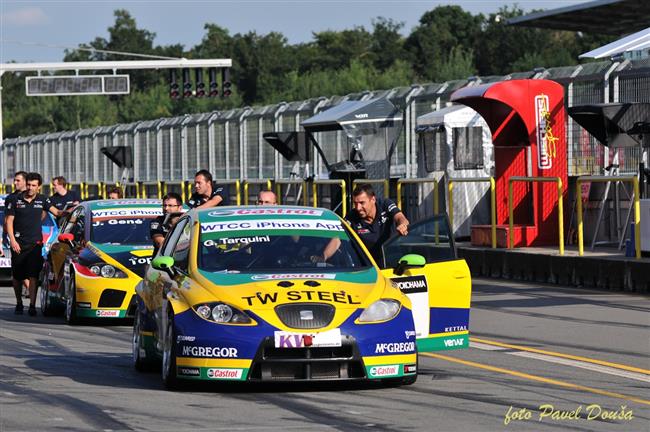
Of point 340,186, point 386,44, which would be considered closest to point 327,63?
point 386,44

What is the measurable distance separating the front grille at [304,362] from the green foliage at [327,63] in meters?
84.3

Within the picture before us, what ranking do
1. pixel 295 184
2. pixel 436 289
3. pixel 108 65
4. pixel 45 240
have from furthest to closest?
1. pixel 108 65
2. pixel 295 184
3. pixel 45 240
4. pixel 436 289

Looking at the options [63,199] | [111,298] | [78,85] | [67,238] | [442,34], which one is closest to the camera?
[111,298]

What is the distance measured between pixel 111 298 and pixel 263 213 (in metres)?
5.26

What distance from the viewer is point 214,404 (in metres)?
9.92

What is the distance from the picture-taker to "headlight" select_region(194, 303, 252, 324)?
10.3 metres

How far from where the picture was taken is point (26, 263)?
1894 cm

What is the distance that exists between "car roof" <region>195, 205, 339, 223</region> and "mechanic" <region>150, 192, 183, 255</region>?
3.98m

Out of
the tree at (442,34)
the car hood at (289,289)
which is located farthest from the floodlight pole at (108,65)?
the tree at (442,34)

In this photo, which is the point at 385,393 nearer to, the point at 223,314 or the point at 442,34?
the point at 223,314

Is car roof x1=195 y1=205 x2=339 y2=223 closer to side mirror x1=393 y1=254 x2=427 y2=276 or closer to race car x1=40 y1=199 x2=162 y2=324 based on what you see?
side mirror x1=393 y1=254 x2=427 y2=276

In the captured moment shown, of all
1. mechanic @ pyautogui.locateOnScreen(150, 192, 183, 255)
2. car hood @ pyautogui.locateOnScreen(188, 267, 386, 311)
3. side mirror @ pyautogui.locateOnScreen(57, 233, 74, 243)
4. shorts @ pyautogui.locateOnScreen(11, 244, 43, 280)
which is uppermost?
mechanic @ pyautogui.locateOnScreen(150, 192, 183, 255)

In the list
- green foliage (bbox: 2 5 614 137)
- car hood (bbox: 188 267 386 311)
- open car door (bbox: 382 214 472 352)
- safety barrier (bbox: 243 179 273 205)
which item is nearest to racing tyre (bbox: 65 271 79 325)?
open car door (bbox: 382 214 472 352)

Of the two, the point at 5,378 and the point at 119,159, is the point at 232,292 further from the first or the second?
the point at 119,159
